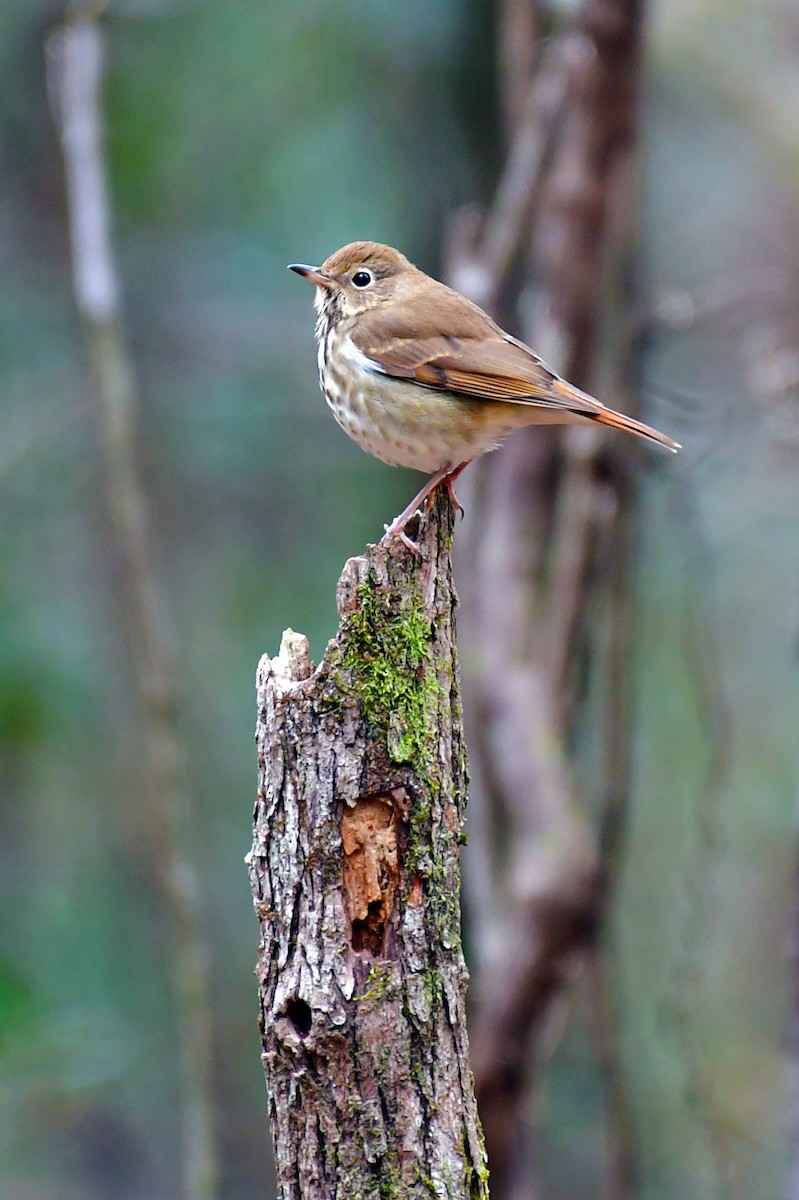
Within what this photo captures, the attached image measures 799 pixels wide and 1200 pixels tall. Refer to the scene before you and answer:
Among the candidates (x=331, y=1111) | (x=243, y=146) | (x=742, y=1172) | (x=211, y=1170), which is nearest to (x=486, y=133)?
(x=243, y=146)

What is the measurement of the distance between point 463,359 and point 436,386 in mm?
114

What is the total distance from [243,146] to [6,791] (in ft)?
10.1

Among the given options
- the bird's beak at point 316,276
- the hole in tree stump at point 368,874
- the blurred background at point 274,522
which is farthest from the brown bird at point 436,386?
the blurred background at point 274,522

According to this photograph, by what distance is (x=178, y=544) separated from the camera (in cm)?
721

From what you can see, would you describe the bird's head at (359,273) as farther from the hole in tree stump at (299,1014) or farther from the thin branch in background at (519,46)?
the hole in tree stump at (299,1014)

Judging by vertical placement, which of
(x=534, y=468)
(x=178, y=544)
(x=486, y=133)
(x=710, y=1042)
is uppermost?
(x=486, y=133)

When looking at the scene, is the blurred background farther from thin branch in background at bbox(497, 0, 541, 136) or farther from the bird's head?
the bird's head

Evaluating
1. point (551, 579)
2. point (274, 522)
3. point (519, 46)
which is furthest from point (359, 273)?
point (274, 522)

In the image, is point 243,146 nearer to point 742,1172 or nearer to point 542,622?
point 542,622

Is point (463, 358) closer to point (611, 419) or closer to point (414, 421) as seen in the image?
point (414, 421)

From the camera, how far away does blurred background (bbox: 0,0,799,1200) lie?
6375 mm

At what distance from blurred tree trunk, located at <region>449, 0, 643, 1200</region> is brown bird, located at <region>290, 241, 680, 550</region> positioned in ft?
5.16

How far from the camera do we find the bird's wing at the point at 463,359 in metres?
3.77

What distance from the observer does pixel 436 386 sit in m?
3.86
